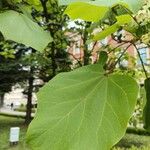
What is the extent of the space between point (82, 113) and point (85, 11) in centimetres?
12

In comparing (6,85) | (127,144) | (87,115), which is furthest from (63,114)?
(6,85)

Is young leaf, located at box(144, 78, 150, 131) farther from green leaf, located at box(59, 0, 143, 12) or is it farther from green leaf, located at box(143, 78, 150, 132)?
green leaf, located at box(59, 0, 143, 12)

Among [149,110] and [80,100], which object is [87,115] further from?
[149,110]

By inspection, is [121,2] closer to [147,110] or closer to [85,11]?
[85,11]

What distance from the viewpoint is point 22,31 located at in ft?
1.44

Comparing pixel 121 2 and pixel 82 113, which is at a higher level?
pixel 121 2

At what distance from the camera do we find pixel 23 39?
430 mm

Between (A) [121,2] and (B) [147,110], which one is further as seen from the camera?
(B) [147,110]

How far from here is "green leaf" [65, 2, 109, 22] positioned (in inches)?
14.6

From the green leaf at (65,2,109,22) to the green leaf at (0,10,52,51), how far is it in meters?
0.07

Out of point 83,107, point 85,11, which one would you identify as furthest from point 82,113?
point 85,11

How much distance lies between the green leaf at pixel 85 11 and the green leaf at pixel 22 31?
0.07 metres

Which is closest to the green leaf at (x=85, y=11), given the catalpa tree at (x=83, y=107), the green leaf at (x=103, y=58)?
the catalpa tree at (x=83, y=107)

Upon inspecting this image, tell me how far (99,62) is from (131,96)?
110 mm
